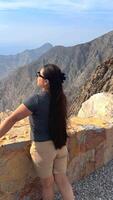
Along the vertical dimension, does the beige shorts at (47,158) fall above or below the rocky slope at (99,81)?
below

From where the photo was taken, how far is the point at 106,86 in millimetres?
45219

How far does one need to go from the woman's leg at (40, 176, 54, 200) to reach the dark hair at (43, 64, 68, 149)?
0.45 meters

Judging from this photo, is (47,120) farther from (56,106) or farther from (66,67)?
(66,67)

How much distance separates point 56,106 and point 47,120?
171mm

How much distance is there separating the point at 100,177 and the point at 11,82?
138m

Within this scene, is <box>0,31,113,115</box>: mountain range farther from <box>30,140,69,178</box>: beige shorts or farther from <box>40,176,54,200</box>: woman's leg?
<box>30,140,69,178</box>: beige shorts

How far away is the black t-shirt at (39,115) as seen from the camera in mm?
4652

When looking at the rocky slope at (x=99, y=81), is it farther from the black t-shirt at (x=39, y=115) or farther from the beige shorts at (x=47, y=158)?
the black t-shirt at (x=39, y=115)

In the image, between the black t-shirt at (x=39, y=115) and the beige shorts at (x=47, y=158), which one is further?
the beige shorts at (x=47, y=158)

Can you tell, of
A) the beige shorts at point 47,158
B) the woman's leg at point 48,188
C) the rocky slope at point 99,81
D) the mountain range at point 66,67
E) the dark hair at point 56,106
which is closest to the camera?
the dark hair at point 56,106

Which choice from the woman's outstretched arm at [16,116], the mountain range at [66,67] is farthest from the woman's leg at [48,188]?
the mountain range at [66,67]

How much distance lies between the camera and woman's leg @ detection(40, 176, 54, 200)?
199 inches

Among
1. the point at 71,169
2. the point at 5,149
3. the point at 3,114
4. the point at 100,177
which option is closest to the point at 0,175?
the point at 5,149

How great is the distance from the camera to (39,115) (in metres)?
4.76
